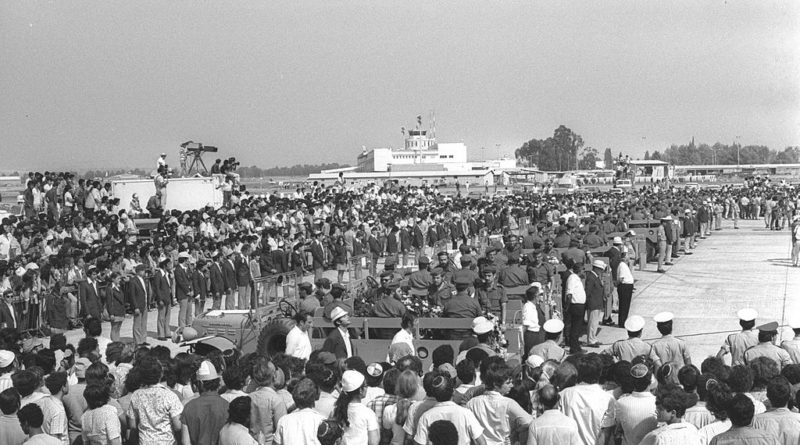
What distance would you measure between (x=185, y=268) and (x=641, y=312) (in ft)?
31.9

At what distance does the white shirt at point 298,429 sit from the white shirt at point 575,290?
8.68m

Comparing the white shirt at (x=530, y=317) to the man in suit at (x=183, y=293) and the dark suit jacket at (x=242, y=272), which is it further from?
the dark suit jacket at (x=242, y=272)

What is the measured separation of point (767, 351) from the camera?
8891mm

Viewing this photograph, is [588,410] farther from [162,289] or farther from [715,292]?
[715,292]

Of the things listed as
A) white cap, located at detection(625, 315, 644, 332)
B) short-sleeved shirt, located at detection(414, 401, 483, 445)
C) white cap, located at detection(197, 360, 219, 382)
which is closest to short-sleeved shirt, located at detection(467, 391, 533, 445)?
short-sleeved shirt, located at detection(414, 401, 483, 445)

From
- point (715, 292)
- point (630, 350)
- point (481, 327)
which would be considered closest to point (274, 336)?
point (481, 327)

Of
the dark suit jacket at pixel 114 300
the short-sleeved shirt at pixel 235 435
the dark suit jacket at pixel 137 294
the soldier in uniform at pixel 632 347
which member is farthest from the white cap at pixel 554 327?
the dark suit jacket at pixel 114 300

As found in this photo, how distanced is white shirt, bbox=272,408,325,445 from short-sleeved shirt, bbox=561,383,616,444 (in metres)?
2.04

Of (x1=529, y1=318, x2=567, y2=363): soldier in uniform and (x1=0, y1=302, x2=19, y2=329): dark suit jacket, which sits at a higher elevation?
(x1=529, y1=318, x2=567, y2=363): soldier in uniform

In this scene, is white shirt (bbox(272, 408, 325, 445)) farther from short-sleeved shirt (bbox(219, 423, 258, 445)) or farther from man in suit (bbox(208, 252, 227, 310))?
man in suit (bbox(208, 252, 227, 310))

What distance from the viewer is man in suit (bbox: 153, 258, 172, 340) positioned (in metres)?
16.4

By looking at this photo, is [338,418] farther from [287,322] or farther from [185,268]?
[185,268]

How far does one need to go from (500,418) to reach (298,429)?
5.15 feet

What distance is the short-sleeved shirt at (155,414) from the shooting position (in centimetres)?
732
